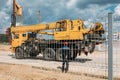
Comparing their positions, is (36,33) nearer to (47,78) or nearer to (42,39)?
(42,39)

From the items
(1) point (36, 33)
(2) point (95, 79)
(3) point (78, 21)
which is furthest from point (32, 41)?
(2) point (95, 79)

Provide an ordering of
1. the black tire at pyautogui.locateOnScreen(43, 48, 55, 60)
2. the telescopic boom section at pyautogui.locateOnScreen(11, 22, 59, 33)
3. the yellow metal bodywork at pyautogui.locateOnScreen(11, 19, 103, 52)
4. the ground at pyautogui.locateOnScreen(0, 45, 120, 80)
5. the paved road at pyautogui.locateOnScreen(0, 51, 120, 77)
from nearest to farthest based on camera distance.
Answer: the ground at pyautogui.locateOnScreen(0, 45, 120, 80) < the paved road at pyautogui.locateOnScreen(0, 51, 120, 77) < the yellow metal bodywork at pyautogui.locateOnScreen(11, 19, 103, 52) < the black tire at pyautogui.locateOnScreen(43, 48, 55, 60) < the telescopic boom section at pyautogui.locateOnScreen(11, 22, 59, 33)

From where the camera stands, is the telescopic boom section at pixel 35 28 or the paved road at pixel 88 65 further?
the telescopic boom section at pixel 35 28

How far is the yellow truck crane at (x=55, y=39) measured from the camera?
2067 cm

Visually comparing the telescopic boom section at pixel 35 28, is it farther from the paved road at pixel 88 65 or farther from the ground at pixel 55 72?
the ground at pixel 55 72

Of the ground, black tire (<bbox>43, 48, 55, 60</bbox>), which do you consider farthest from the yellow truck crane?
the ground

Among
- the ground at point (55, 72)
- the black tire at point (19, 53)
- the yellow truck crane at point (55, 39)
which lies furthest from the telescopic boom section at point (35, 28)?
the ground at point (55, 72)

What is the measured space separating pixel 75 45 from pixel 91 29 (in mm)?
2232

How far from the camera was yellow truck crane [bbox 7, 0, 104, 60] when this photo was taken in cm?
2067

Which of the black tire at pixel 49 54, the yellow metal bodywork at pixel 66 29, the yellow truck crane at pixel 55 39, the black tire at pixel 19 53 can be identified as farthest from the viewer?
the black tire at pixel 19 53

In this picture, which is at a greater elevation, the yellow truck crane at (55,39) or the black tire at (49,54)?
the yellow truck crane at (55,39)

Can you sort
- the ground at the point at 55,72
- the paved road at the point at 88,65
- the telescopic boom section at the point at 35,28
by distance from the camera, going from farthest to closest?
1. the telescopic boom section at the point at 35,28
2. the paved road at the point at 88,65
3. the ground at the point at 55,72

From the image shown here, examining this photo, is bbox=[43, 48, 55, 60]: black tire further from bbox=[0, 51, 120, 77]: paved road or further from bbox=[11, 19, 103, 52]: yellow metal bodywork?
bbox=[0, 51, 120, 77]: paved road

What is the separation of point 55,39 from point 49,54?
1.26 metres
